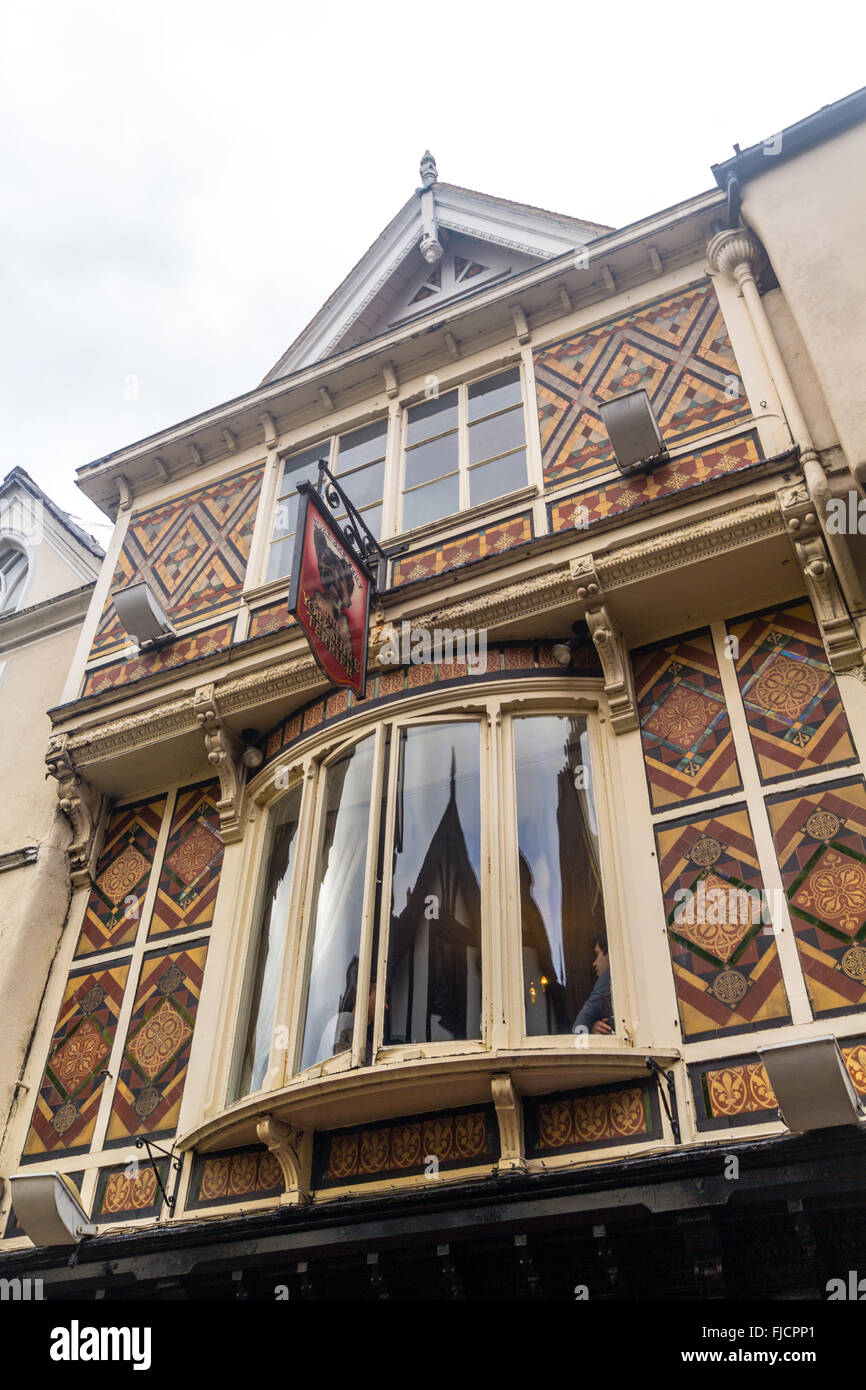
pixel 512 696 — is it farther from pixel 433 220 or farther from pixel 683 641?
pixel 433 220

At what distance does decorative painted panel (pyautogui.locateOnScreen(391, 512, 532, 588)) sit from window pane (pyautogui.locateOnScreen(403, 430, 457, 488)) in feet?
3.43

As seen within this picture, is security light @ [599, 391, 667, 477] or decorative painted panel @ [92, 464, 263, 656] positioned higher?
decorative painted panel @ [92, 464, 263, 656]

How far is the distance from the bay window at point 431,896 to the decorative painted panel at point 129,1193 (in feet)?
2.83

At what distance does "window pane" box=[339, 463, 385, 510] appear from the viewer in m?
11.0

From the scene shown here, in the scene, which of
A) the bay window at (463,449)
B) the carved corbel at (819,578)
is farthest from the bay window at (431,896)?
the bay window at (463,449)

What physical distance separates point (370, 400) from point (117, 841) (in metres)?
5.14

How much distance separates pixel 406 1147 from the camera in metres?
6.95

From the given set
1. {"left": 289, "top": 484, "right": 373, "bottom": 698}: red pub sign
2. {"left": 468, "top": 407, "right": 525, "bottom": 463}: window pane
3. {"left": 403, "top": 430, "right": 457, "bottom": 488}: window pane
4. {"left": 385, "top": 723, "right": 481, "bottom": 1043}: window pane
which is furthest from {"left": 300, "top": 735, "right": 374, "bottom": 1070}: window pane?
{"left": 468, "top": 407, "right": 525, "bottom": 463}: window pane

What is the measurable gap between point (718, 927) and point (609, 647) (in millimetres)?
2302

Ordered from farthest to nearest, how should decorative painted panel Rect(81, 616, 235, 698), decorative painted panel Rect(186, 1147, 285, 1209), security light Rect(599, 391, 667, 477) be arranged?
1. decorative painted panel Rect(81, 616, 235, 698)
2. security light Rect(599, 391, 667, 477)
3. decorative painted panel Rect(186, 1147, 285, 1209)

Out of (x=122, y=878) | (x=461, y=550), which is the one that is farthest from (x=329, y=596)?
(x=122, y=878)

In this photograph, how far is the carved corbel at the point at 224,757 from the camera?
369 inches

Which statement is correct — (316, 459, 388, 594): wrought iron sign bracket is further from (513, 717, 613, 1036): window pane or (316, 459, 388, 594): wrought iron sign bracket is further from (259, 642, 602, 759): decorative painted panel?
(513, 717, 613, 1036): window pane

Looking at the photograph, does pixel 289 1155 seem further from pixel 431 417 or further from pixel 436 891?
pixel 431 417
